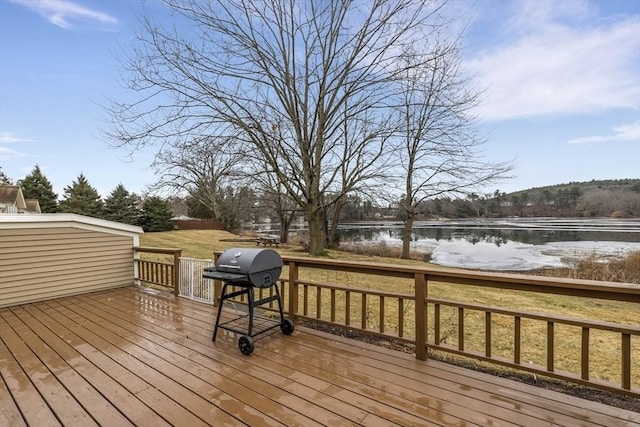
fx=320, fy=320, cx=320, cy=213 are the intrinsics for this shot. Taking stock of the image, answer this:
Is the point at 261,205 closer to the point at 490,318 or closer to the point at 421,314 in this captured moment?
the point at 421,314

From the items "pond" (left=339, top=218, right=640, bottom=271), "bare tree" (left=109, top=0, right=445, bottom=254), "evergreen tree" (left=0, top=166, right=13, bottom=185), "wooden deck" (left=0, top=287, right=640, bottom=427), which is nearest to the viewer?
"wooden deck" (left=0, top=287, right=640, bottom=427)

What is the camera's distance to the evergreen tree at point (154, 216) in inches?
995

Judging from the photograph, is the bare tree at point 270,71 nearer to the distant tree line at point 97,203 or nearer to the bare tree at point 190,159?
the bare tree at point 190,159

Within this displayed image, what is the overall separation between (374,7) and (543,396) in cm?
773

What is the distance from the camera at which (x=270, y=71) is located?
8477mm

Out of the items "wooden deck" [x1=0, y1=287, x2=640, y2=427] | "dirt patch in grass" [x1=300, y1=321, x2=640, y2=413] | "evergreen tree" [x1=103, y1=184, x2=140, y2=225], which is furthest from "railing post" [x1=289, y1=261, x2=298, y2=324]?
"evergreen tree" [x1=103, y1=184, x2=140, y2=225]

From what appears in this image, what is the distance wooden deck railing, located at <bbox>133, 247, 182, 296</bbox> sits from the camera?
5152 mm

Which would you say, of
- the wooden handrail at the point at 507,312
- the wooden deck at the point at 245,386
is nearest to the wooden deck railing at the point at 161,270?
the wooden deck at the point at 245,386

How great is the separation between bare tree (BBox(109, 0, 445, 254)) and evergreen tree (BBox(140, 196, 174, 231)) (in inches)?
765

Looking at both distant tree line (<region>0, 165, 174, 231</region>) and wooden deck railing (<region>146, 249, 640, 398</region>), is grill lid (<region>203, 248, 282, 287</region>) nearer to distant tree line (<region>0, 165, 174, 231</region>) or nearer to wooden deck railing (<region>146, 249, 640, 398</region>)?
wooden deck railing (<region>146, 249, 640, 398</region>)

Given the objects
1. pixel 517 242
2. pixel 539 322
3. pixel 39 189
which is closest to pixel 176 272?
pixel 539 322

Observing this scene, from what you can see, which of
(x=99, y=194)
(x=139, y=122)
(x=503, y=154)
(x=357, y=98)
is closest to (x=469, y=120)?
(x=503, y=154)

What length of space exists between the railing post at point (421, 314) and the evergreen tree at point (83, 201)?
28609mm

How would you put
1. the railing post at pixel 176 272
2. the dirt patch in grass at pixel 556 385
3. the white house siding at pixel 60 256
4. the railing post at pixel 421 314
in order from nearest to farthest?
the dirt patch in grass at pixel 556 385 → the railing post at pixel 421 314 → the white house siding at pixel 60 256 → the railing post at pixel 176 272
